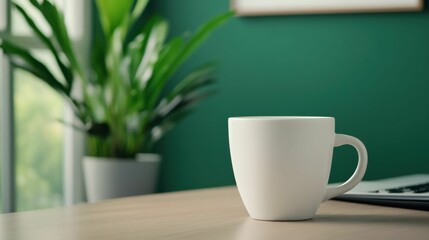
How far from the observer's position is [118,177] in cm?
244

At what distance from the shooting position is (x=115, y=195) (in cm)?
246

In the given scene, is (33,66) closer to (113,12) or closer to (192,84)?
(113,12)

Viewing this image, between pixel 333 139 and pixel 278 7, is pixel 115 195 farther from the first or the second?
pixel 333 139

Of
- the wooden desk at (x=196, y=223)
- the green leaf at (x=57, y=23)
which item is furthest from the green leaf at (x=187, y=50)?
the wooden desk at (x=196, y=223)

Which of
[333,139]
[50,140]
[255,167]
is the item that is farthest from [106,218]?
[50,140]

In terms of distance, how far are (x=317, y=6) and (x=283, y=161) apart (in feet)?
4.96

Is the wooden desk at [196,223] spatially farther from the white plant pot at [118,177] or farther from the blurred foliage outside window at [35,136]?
the blurred foliage outside window at [35,136]

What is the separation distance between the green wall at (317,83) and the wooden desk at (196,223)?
1.17 metres

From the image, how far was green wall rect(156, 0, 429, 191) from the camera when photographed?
2.25m

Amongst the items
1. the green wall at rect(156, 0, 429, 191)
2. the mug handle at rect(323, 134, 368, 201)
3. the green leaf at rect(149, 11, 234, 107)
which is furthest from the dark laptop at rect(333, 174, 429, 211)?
the green leaf at rect(149, 11, 234, 107)

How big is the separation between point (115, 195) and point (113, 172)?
8cm

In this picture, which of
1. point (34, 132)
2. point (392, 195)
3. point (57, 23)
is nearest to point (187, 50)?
point (57, 23)

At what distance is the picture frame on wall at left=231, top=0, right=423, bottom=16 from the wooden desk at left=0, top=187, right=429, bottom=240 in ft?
4.00

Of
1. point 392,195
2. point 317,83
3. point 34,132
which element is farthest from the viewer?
point 34,132
